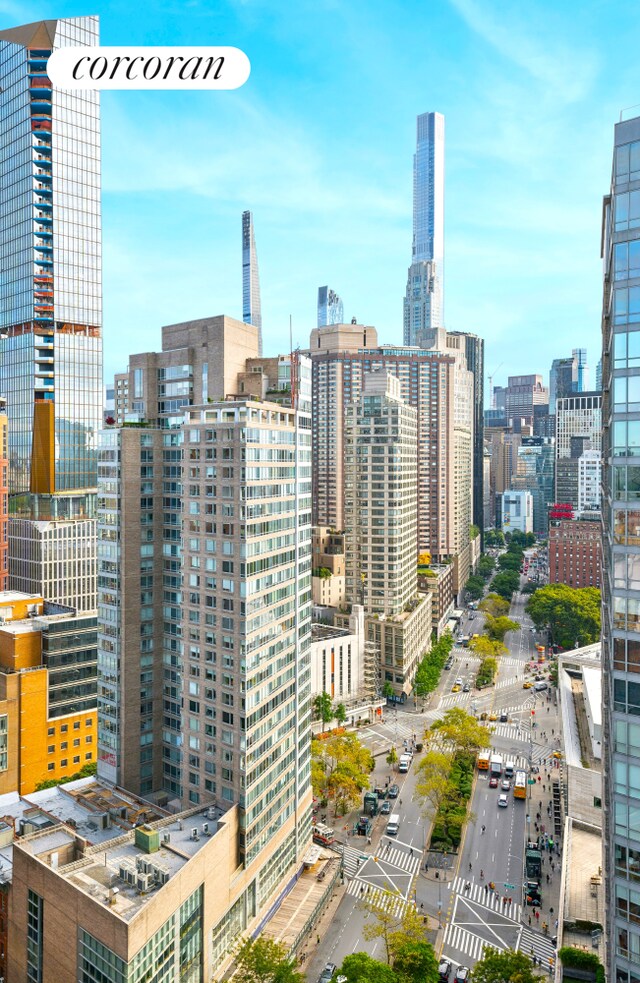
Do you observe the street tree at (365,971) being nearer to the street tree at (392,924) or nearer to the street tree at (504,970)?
the street tree at (392,924)

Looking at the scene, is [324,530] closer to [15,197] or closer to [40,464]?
[40,464]

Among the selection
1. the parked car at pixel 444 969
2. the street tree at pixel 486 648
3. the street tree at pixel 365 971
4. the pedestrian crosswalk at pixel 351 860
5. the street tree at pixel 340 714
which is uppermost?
the street tree at pixel 365 971

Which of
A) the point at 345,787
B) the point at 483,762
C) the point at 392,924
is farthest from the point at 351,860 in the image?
the point at 483,762

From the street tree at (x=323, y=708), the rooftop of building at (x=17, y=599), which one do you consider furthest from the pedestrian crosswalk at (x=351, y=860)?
the rooftop of building at (x=17, y=599)

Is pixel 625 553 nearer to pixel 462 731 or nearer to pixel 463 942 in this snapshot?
pixel 463 942

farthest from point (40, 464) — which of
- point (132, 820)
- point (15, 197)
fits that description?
point (132, 820)

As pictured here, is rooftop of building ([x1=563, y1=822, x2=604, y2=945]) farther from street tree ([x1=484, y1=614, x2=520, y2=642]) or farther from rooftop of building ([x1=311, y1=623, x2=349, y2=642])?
street tree ([x1=484, y1=614, x2=520, y2=642])

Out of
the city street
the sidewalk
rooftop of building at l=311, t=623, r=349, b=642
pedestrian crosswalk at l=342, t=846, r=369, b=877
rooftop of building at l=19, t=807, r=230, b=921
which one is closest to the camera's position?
rooftop of building at l=19, t=807, r=230, b=921

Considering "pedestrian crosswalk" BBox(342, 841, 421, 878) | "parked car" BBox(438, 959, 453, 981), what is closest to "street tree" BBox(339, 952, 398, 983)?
"parked car" BBox(438, 959, 453, 981)
